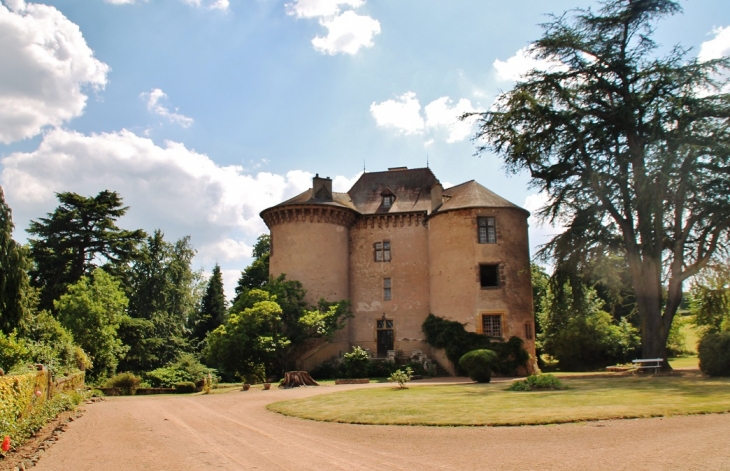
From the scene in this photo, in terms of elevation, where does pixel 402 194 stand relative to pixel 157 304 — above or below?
above

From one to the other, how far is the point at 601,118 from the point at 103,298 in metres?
28.5

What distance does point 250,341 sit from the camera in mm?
30594

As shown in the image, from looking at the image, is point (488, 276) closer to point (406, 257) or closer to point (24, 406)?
point (406, 257)

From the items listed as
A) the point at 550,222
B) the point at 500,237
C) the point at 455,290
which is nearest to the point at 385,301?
the point at 455,290

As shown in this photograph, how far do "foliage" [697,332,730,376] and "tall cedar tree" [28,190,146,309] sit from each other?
35664 mm

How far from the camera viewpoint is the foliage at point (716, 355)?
69.4ft

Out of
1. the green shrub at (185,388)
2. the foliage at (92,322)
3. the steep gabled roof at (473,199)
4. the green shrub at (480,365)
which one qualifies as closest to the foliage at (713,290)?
the steep gabled roof at (473,199)

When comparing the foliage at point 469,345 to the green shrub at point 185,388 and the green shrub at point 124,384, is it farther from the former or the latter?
the green shrub at point 124,384

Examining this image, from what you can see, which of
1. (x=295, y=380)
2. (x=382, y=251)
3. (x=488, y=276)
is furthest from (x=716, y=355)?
(x=382, y=251)

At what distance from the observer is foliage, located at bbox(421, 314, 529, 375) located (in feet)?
97.7

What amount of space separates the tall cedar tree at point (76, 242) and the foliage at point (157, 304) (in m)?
1.74

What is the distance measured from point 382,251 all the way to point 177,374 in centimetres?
1513

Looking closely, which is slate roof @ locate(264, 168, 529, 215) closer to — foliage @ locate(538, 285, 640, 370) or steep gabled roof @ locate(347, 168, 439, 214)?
steep gabled roof @ locate(347, 168, 439, 214)

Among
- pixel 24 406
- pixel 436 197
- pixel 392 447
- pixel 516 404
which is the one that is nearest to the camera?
pixel 392 447
